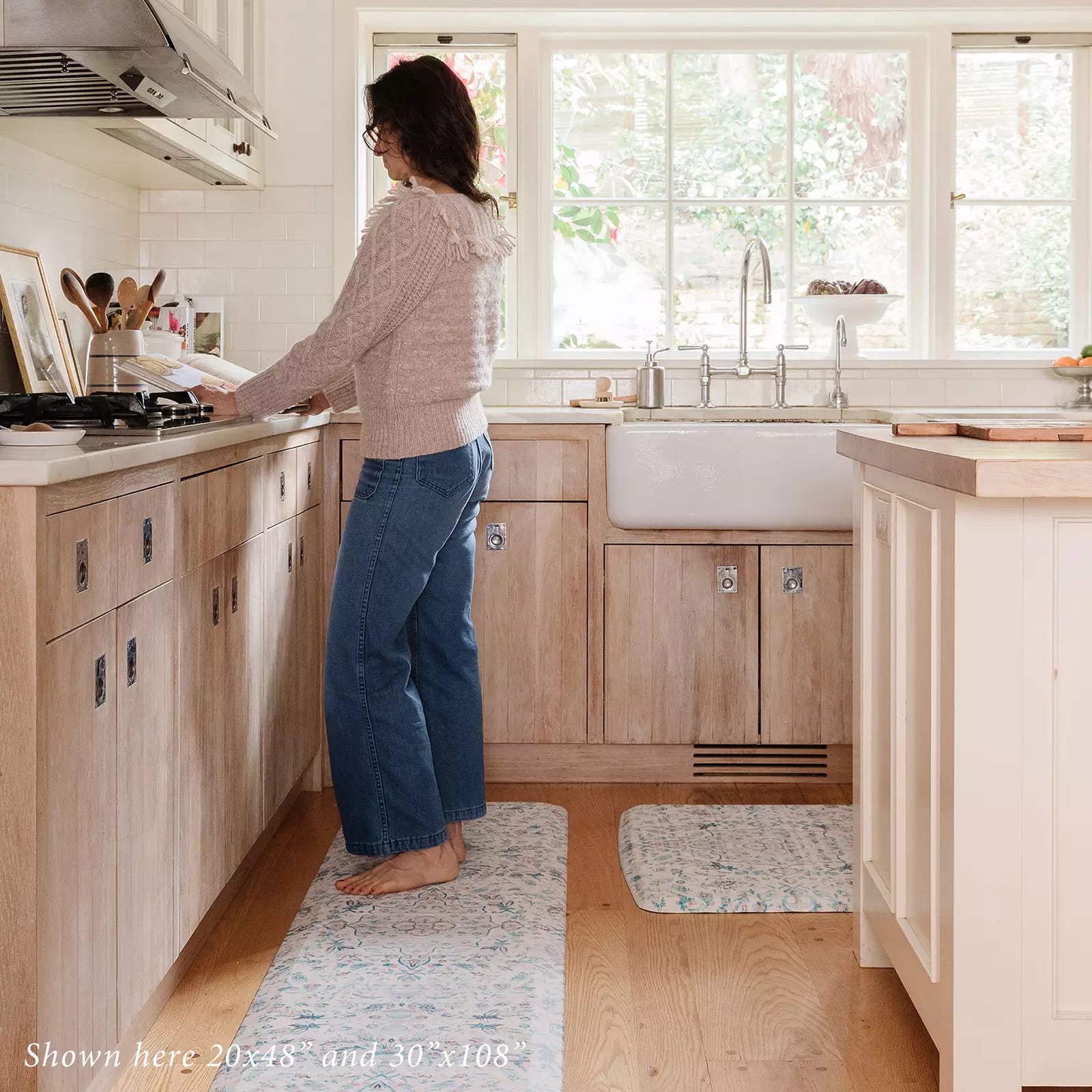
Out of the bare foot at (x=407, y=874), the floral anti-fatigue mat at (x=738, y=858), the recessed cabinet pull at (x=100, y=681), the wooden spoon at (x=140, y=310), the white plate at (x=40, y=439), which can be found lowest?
the floral anti-fatigue mat at (x=738, y=858)

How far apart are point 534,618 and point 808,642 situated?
684mm

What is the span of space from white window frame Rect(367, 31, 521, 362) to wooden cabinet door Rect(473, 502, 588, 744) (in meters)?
0.75

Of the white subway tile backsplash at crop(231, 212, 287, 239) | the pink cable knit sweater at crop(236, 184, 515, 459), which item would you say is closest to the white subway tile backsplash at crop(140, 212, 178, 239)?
the white subway tile backsplash at crop(231, 212, 287, 239)

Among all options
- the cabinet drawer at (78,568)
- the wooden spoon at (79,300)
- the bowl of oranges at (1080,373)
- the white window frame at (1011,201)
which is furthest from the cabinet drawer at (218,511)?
the bowl of oranges at (1080,373)

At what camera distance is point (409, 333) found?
2.20 metres

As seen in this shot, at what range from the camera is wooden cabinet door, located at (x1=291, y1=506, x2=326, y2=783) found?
9.14 ft

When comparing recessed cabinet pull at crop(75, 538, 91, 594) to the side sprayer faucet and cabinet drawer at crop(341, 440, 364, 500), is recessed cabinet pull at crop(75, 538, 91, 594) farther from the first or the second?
the side sprayer faucet

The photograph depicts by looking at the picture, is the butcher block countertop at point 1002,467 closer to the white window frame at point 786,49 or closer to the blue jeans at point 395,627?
the blue jeans at point 395,627

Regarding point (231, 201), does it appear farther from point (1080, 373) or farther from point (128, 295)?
point (1080, 373)

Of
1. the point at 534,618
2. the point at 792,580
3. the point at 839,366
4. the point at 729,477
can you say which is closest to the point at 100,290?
the point at 534,618

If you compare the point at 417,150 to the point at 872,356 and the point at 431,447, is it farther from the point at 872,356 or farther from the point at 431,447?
the point at 872,356

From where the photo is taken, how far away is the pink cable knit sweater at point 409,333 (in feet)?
7.10

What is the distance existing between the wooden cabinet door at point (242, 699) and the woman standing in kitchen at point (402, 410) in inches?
5.8

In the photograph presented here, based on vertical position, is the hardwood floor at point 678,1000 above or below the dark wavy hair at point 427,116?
below
